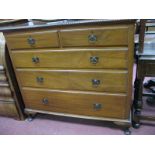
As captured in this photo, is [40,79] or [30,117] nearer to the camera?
[40,79]

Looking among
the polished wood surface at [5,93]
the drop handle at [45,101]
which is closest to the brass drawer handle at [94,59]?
the drop handle at [45,101]

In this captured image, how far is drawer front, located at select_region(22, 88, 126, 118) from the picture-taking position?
142cm

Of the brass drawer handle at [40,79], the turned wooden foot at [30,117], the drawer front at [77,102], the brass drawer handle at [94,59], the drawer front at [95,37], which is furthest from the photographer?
the turned wooden foot at [30,117]

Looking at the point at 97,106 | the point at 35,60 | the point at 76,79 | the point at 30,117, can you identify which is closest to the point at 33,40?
the point at 35,60

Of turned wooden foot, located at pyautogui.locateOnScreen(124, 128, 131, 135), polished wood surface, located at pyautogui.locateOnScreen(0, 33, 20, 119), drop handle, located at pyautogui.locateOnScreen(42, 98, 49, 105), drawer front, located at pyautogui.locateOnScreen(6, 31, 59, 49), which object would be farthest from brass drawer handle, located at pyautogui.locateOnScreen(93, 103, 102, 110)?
polished wood surface, located at pyautogui.locateOnScreen(0, 33, 20, 119)

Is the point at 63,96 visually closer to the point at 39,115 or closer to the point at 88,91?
the point at 88,91

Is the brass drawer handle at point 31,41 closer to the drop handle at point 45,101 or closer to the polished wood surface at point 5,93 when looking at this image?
the polished wood surface at point 5,93

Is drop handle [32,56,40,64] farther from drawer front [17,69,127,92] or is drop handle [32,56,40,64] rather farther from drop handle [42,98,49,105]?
drop handle [42,98,49,105]

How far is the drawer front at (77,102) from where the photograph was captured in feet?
4.65

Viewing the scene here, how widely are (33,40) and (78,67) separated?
17.1 inches

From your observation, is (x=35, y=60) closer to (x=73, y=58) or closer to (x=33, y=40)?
(x=33, y=40)

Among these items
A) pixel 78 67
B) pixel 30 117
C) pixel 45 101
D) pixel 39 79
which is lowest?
pixel 30 117

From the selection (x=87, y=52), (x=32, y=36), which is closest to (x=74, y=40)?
(x=87, y=52)

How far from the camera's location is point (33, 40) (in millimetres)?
1366
